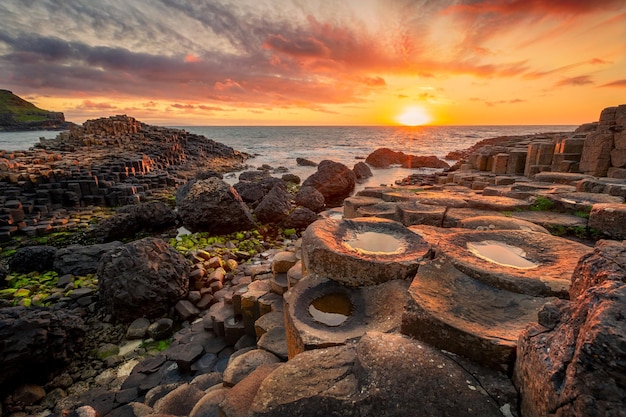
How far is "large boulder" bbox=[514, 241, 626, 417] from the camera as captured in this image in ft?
4.02

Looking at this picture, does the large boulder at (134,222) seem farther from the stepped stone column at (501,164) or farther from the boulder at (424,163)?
the boulder at (424,163)

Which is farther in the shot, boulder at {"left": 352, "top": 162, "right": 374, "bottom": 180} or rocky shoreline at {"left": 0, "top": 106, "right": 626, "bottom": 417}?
boulder at {"left": 352, "top": 162, "right": 374, "bottom": 180}

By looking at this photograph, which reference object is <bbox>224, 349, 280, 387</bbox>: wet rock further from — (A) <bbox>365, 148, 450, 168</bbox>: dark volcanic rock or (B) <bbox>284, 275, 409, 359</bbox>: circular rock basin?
(A) <bbox>365, 148, 450, 168</bbox>: dark volcanic rock

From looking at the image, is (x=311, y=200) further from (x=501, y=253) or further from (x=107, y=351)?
(x=501, y=253)

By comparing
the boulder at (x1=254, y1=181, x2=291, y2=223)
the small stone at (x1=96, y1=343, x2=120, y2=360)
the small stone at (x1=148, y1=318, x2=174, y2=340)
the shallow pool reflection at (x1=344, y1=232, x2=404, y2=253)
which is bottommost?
the small stone at (x1=96, y1=343, x2=120, y2=360)

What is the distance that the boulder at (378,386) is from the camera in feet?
5.38

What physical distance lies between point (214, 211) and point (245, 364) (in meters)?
9.34

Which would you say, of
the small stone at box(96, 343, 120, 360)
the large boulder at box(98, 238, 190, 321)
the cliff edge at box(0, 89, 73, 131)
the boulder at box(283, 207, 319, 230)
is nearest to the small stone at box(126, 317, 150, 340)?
the large boulder at box(98, 238, 190, 321)

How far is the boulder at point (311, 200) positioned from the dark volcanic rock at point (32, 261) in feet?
34.4

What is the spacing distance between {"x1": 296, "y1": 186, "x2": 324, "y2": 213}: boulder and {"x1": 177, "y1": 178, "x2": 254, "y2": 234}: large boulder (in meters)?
3.98

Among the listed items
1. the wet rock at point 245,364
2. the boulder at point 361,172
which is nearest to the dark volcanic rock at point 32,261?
the wet rock at point 245,364

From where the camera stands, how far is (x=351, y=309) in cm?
308

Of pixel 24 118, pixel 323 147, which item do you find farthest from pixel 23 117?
pixel 323 147

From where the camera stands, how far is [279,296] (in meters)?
5.58
